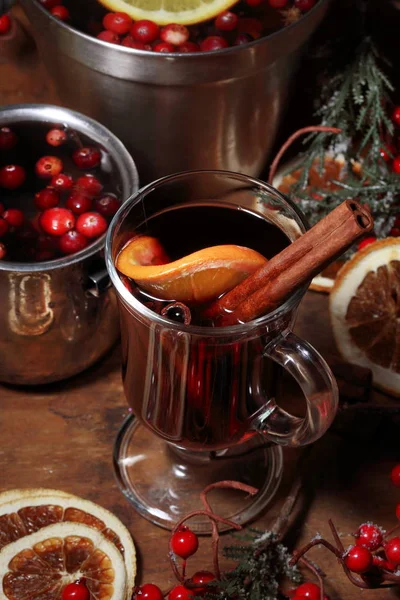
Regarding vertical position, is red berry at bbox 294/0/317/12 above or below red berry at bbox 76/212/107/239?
above

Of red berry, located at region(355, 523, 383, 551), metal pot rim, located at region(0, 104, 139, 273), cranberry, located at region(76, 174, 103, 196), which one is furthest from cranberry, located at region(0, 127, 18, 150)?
red berry, located at region(355, 523, 383, 551)

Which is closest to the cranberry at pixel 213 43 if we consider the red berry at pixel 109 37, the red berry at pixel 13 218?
the red berry at pixel 109 37

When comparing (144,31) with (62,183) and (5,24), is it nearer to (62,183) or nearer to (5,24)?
(62,183)

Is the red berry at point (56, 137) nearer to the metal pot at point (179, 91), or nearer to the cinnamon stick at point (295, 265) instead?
the metal pot at point (179, 91)

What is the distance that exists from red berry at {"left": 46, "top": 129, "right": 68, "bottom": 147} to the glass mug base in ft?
1.24

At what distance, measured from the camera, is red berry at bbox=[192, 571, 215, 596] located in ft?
3.24

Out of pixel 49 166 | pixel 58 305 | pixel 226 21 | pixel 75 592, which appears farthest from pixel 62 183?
pixel 75 592

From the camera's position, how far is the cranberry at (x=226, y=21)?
1179 millimetres

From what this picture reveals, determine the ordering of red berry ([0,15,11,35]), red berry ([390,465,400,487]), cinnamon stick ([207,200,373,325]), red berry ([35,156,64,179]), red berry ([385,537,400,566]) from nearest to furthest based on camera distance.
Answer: cinnamon stick ([207,200,373,325]) < red berry ([385,537,400,566]) < red berry ([390,465,400,487]) < red berry ([35,156,64,179]) < red berry ([0,15,11,35])

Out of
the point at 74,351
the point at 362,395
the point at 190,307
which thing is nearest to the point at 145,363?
the point at 190,307

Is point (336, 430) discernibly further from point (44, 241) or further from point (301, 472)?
point (44, 241)

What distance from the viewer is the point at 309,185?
1348 millimetres

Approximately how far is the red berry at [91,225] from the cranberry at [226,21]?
1.02 feet

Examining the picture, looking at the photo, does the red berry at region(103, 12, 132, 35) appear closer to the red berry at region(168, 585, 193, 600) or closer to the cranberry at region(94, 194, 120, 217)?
the cranberry at region(94, 194, 120, 217)
